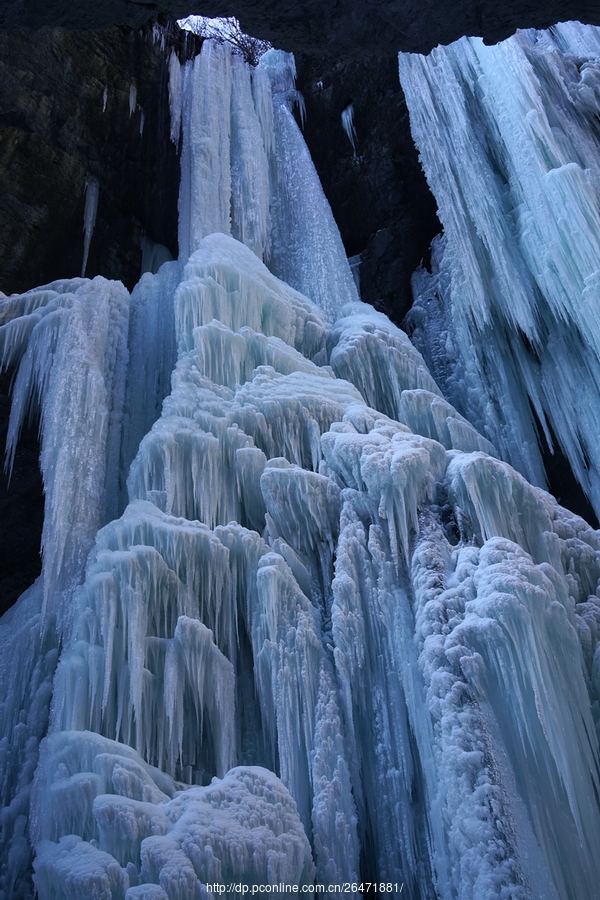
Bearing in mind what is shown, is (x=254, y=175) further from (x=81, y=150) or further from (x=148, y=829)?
(x=148, y=829)

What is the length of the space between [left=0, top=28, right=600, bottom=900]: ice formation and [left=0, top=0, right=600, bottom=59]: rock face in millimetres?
2394

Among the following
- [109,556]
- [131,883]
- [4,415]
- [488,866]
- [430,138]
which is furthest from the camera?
[430,138]

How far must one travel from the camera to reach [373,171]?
10523mm

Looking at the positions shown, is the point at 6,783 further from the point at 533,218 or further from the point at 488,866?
the point at 533,218

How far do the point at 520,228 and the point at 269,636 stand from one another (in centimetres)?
561

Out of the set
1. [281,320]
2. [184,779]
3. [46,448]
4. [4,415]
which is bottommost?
[184,779]

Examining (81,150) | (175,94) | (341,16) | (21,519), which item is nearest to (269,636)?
(341,16)

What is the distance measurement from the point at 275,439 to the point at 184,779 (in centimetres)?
237

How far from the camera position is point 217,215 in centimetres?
844

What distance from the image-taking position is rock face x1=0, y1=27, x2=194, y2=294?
8359 millimetres

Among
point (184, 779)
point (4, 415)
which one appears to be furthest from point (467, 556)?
point (4, 415)

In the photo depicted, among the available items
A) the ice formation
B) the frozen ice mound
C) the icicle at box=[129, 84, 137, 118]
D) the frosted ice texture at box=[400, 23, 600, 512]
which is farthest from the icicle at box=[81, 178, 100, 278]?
the frozen ice mound

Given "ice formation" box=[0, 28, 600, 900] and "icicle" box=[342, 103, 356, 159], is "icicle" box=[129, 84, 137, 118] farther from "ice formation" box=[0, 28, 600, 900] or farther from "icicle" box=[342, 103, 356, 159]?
"ice formation" box=[0, 28, 600, 900]

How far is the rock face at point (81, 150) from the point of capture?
8.36 m
